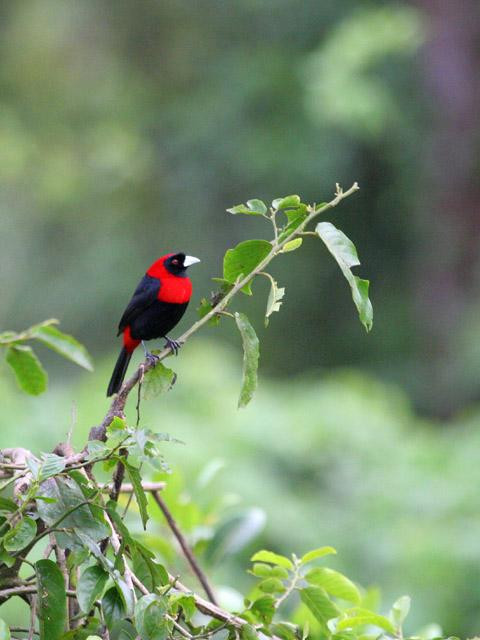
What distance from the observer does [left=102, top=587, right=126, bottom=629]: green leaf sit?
1.14 meters

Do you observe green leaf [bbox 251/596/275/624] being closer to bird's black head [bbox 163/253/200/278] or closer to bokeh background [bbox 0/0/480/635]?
bird's black head [bbox 163/253/200/278]

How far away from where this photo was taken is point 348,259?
47.3 inches

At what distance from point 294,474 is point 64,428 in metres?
1.44

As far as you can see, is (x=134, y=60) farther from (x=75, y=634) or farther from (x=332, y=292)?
(x=75, y=634)

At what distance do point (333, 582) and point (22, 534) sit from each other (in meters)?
0.49

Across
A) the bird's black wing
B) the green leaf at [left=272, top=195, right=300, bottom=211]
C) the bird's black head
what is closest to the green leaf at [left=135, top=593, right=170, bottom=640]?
the green leaf at [left=272, top=195, right=300, bottom=211]

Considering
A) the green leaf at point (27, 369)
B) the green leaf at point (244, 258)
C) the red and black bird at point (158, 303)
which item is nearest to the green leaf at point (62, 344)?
the green leaf at point (27, 369)

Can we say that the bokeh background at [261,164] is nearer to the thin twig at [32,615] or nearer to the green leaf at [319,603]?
the green leaf at [319,603]

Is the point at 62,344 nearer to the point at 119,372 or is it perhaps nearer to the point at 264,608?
the point at 264,608

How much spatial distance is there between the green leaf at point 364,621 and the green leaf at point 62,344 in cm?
53

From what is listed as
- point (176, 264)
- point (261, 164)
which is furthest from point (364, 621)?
point (261, 164)

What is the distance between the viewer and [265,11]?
1128 centimetres

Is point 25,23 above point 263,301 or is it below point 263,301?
above

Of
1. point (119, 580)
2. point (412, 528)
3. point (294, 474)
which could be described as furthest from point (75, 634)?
point (294, 474)
